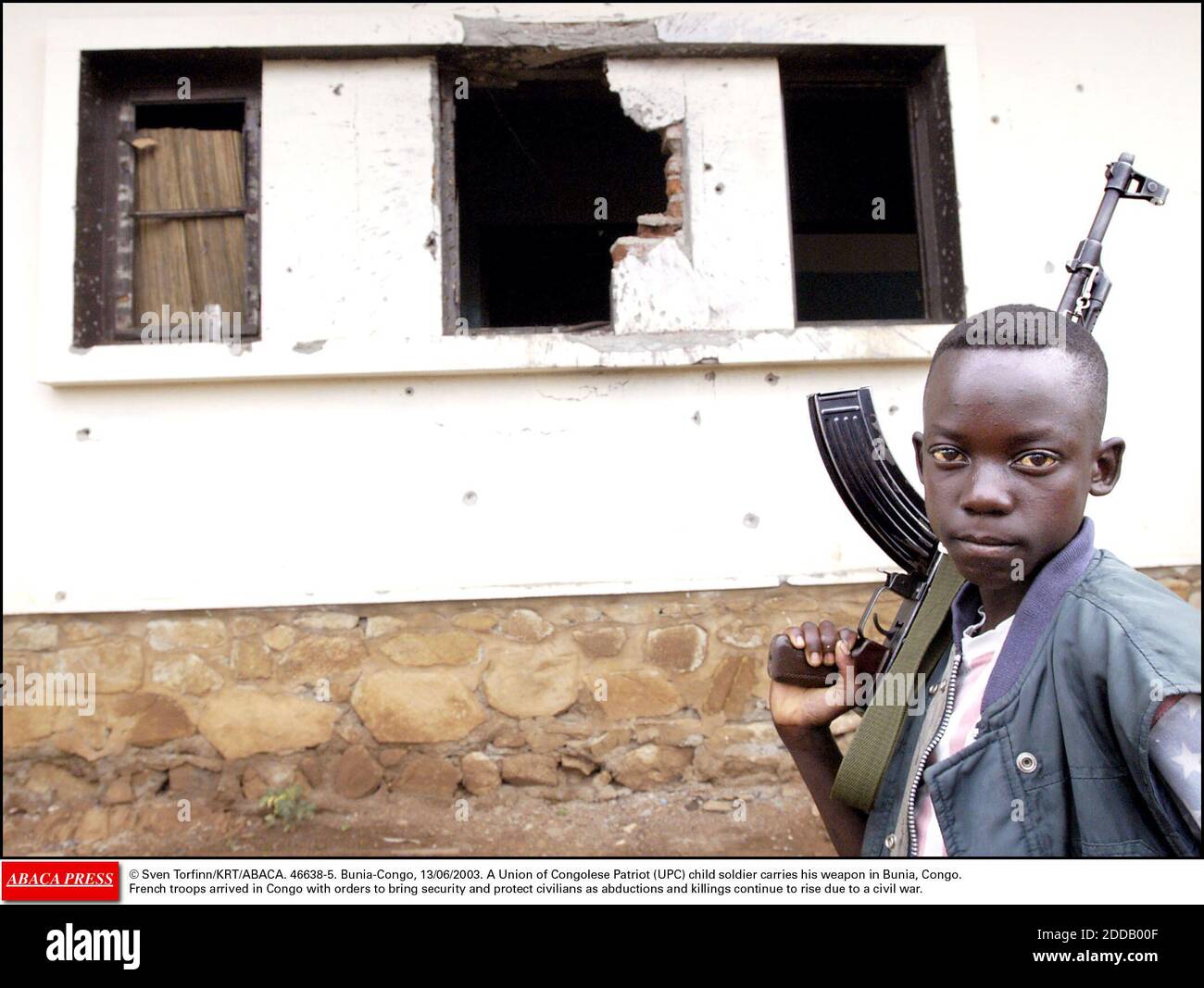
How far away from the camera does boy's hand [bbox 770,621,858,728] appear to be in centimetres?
155

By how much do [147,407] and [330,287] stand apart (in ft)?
2.97

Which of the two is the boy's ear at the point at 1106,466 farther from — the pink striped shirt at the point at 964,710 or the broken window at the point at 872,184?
the broken window at the point at 872,184

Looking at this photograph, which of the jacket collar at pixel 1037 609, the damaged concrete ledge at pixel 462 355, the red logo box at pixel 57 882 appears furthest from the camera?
the damaged concrete ledge at pixel 462 355

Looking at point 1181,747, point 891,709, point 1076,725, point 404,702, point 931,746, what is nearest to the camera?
point 1181,747

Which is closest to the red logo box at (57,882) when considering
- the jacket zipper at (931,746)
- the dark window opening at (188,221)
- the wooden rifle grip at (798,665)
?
the wooden rifle grip at (798,665)

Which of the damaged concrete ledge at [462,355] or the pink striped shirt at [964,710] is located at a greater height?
the damaged concrete ledge at [462,355]

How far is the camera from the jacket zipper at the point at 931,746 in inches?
50.1

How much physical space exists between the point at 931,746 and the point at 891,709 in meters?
0.16

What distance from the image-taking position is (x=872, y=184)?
6.62m

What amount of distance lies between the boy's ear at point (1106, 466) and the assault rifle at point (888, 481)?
0.33 m

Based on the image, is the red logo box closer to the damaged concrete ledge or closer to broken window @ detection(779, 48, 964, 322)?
the damaged concrete ledge

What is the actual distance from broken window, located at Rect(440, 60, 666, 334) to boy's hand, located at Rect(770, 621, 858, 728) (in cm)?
399

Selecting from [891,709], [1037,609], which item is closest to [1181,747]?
[1037,609]

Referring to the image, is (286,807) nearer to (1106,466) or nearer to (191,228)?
(191,228)
